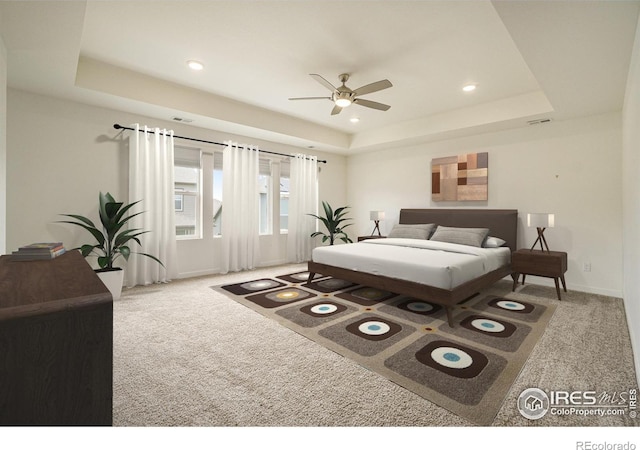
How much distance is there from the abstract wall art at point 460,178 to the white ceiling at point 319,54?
50cm

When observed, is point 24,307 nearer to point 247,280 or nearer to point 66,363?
point 66,363

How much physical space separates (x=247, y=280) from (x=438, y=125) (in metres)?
3.80

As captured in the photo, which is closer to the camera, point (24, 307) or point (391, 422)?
point (24, 307)

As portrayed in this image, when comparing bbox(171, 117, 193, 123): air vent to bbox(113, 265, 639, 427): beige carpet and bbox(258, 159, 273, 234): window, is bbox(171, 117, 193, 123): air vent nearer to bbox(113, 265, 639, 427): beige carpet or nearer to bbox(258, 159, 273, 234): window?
bbox(258, 159, 273, 234): window

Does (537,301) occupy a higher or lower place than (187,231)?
lower

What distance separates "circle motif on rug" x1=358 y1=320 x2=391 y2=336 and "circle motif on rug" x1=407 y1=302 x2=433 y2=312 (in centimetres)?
56

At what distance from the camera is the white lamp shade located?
11.8 ft

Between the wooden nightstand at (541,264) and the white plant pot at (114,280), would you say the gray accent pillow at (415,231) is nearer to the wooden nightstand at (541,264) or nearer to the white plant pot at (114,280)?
the wooden nightstand at (541,264)

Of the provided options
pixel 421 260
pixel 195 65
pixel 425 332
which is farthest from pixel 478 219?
pixel 195 65

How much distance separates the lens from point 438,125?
466 centimetres

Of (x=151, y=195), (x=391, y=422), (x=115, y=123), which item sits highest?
(x=115, y=123)

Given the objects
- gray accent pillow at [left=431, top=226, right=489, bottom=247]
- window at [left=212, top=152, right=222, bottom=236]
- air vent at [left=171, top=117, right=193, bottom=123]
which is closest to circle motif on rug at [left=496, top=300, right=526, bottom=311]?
gray accent pillow at [left=431, top=226, right=489, bottom=247]
